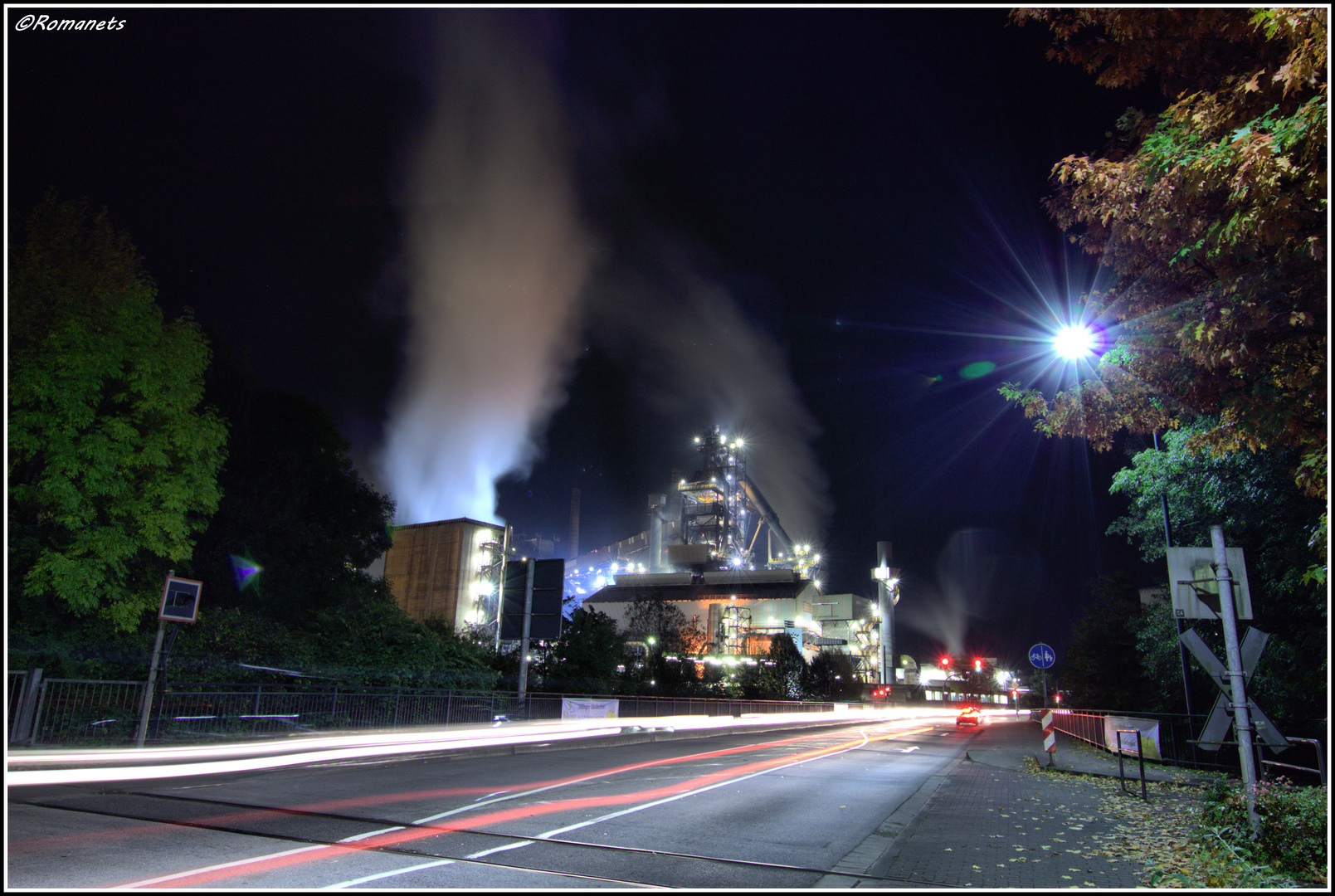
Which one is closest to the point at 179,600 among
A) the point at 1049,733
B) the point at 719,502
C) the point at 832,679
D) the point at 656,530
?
the point at 1049,733

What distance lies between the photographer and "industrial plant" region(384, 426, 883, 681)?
60250 mm

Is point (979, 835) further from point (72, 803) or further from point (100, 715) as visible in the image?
point (100, 715)

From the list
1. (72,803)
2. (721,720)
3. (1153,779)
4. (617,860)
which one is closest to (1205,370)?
(617,860)

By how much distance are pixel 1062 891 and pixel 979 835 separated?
3031 mm

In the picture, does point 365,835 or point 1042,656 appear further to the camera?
point 1042,656

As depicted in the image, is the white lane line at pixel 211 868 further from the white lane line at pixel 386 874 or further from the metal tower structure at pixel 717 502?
the metal tower structure at pixel 717 502

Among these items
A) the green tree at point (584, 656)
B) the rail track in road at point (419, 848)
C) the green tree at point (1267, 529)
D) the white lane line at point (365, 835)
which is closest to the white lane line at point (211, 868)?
the rail track in road at point (419, 848)

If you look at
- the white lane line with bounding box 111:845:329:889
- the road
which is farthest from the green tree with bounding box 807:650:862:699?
the white lane line with bounding box 111:845:329:889

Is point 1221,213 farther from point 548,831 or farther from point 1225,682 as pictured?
point 548,831

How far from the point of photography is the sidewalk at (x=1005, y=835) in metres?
6.76

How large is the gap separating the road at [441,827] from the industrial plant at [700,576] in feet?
153

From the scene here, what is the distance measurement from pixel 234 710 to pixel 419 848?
12320 mm

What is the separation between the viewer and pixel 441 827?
8422 millimetres

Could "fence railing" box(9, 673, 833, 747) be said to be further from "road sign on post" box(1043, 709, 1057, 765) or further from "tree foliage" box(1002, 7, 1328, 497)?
"tree foliage" box(1002, 7, 1328, 497)
